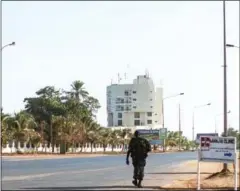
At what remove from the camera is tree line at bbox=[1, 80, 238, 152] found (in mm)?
81688

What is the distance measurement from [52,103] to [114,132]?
625 inches

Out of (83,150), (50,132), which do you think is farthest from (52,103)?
(50,132)

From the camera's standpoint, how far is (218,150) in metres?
17.2

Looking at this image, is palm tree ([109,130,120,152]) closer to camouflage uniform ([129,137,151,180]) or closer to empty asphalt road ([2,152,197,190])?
empty asphalt road ([2,152,197,190])

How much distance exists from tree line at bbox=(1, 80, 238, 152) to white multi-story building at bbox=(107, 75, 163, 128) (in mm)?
33498

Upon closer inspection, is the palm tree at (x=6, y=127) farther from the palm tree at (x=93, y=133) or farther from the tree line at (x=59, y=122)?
the palm tree at (x=93, y=133)

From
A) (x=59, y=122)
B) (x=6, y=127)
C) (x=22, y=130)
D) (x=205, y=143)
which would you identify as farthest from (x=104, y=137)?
(x=205, y=143)

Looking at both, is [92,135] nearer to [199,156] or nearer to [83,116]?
[83,116]

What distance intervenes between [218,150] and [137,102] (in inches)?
6069

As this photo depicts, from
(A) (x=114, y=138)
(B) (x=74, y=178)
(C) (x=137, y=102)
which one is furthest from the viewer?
(C) (x=137, y=102)

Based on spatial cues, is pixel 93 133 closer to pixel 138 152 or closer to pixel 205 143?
pixel 138 152

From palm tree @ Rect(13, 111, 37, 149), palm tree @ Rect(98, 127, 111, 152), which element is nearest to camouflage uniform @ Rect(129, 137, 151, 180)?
palm tree @ Rect(13, 111, 37, 149)

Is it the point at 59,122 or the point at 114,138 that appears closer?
the point at 59,122

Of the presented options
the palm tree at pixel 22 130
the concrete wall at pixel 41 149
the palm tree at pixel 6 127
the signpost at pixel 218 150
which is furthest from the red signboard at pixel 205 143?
the palm tree at pixel 22 130
